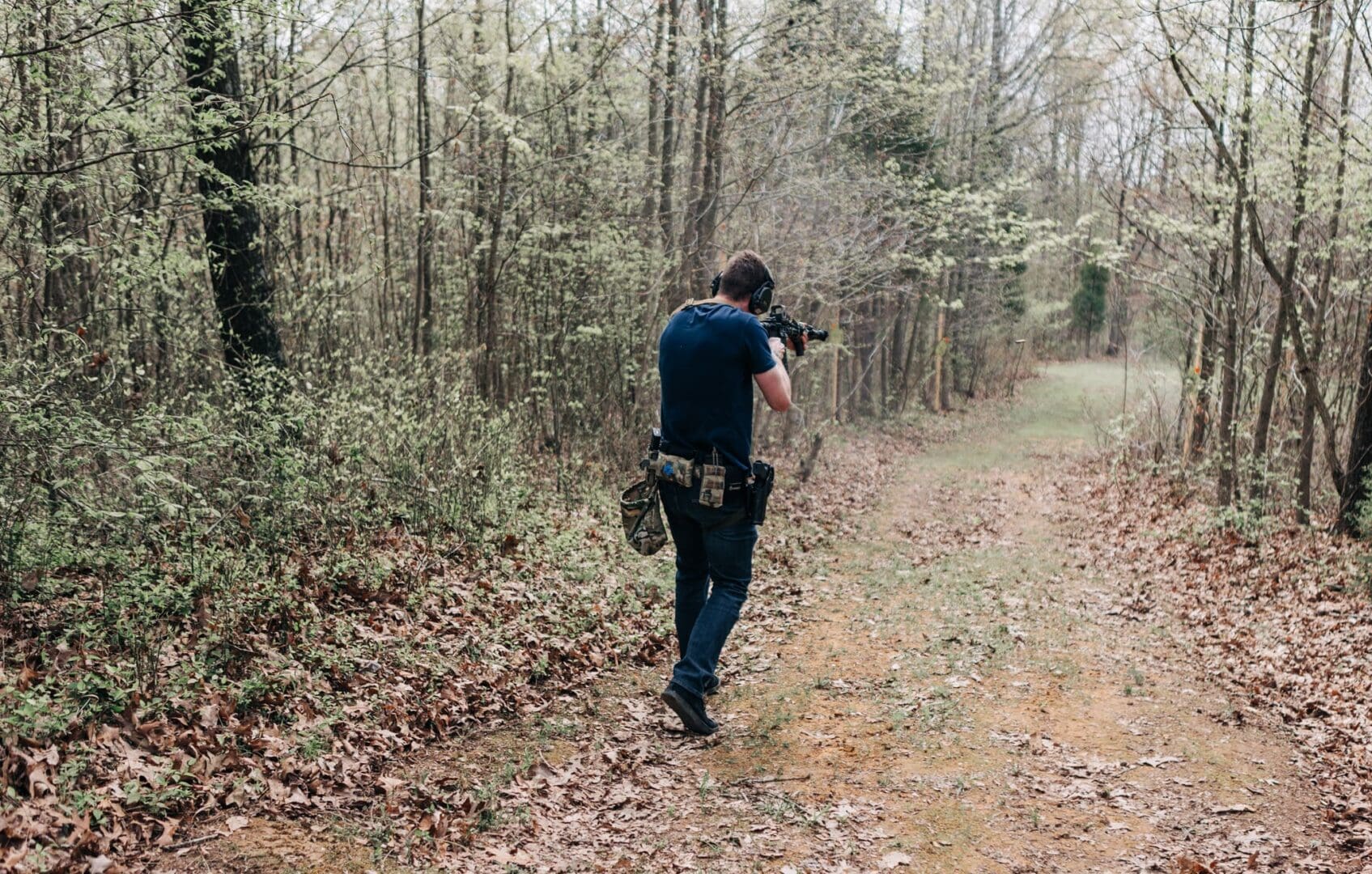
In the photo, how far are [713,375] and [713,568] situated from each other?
108 cm

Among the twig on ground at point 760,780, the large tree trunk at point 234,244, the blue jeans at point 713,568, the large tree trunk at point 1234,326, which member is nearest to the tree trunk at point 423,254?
the large tree trunk at point 234,244

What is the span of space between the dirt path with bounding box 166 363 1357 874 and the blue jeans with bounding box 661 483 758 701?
1.44ft

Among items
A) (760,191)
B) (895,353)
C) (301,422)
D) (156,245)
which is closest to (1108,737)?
(301,422)

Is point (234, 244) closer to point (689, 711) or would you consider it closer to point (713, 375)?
point (713, 375)

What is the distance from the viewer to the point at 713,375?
5215mm

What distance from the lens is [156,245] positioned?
24.9ft

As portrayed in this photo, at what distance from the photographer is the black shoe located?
17.5 ft

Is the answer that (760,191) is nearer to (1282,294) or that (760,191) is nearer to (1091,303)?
(1282,294)

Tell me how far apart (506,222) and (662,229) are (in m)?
2.24

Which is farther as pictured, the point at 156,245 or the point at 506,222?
the point at 506,222

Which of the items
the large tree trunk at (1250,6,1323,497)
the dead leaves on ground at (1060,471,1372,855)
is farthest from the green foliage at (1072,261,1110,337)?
the large tree trunk at (1250,6,1323,497)

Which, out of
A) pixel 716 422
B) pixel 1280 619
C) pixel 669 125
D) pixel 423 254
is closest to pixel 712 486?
pixel 716 422

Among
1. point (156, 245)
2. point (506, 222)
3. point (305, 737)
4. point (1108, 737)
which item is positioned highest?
point (506, 222)

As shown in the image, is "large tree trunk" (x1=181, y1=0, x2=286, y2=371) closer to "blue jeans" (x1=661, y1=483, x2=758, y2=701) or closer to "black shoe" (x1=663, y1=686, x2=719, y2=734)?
"blue jeans" (x1=661, y1=483, x2=758, y2=701)
